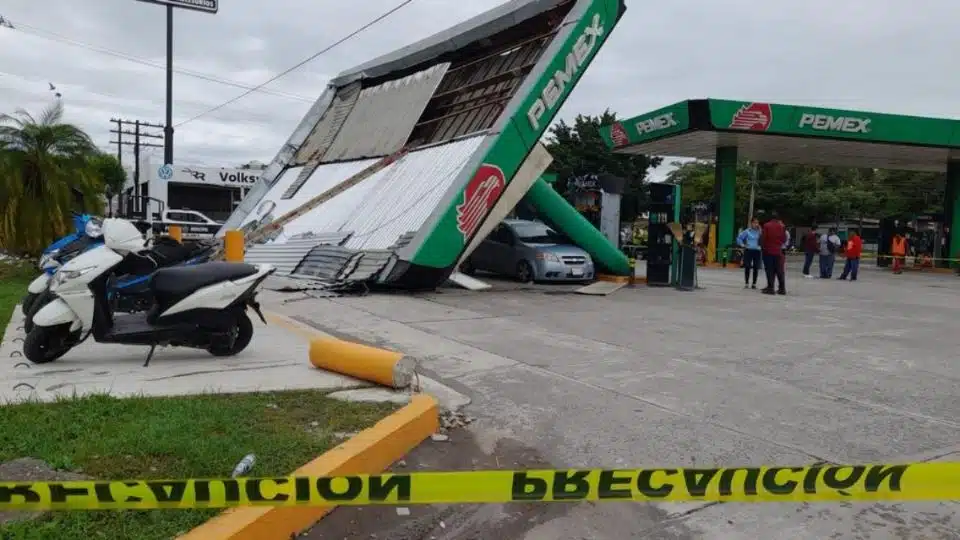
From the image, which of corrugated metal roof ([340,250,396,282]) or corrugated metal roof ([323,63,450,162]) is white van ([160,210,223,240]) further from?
corrugated metal roof ([340,250,396,282])

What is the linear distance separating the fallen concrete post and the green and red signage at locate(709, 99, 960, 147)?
21.1 meters

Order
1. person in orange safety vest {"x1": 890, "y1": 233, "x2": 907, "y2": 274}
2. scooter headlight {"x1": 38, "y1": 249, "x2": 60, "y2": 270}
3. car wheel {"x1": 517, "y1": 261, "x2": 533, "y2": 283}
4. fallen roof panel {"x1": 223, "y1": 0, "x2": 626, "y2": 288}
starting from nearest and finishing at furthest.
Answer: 1. scooter headlight {"x1": 38, "y1": 249, "x2": 60, "y2": 270}
2. fallen roof panel {"x1": 223, "y1": 0, "x2": 626, "y2": 288}
3. car wheel {"x1": 517, "y1": 261, "x2": 533, "y2": 283}
4. person in orange safety vest {"x1": 890, "y1": 233, "x2": 907, "y2": 274}

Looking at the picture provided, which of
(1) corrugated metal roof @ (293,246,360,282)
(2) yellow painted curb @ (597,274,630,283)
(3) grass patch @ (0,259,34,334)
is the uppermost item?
(1) corrugated metal roof @ (293,246,360,282)

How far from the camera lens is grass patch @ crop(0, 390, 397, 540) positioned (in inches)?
127

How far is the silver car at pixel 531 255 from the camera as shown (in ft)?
55.8

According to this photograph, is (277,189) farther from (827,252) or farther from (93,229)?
(827,252)

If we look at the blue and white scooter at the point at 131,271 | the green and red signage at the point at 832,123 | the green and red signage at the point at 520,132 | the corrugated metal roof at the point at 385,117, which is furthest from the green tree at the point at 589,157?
the blue and white scooter at the point at 131,271

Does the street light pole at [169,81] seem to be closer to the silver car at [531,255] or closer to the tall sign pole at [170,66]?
the tall sign pole at [170,66]

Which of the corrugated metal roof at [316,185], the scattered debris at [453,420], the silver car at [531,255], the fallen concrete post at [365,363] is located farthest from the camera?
the corrugated metal roof at [316,185]

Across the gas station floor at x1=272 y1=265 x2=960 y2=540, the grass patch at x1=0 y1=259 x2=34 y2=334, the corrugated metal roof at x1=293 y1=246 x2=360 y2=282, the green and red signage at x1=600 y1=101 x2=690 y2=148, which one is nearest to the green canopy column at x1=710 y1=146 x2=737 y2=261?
the green and red signage at x1=600 y1=101 x2=690 y2=148

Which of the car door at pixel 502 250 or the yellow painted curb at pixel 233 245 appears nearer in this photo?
the yellow painted curb at pixel 233 245

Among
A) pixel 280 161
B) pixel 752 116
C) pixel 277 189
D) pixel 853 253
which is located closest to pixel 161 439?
pixel 277 189

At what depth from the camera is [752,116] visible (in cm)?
2502

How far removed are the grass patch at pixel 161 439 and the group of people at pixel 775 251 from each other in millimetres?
12626
